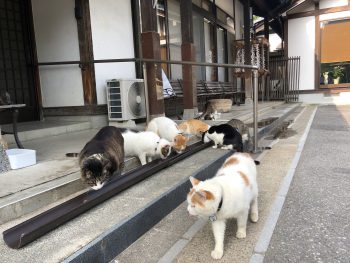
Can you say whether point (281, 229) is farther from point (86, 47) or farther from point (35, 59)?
point (35, 59)

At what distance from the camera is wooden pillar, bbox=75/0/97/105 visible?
19.4 feet

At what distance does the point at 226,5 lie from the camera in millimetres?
13953

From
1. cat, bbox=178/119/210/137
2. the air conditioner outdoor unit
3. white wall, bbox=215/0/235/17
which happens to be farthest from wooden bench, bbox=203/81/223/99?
cat, bbox=178/119/210/137

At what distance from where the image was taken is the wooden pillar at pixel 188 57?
763cm

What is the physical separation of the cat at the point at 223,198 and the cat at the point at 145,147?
1.18 meters

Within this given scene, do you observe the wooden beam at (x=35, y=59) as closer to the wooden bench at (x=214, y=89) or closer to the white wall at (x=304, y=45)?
the wooden bench at (x=214, y=89)

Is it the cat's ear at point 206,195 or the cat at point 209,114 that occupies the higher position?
the cat at point 209,114

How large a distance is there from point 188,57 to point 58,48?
299 cm

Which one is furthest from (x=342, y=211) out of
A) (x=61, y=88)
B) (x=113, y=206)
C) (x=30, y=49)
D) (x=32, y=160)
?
(x=30, y=49)

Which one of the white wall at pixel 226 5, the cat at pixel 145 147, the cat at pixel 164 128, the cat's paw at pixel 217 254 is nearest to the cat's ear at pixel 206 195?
the cat's paw at pixel 217 254

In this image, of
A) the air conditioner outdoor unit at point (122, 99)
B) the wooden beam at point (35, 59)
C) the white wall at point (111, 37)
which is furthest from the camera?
the wooden beam at point (35, 59)

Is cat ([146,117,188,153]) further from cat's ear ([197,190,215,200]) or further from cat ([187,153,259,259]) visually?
cat's ear ([197,190,215,200])

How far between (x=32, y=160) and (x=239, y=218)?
7.48 feet

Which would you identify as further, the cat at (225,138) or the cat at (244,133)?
the cat at (244,133)
